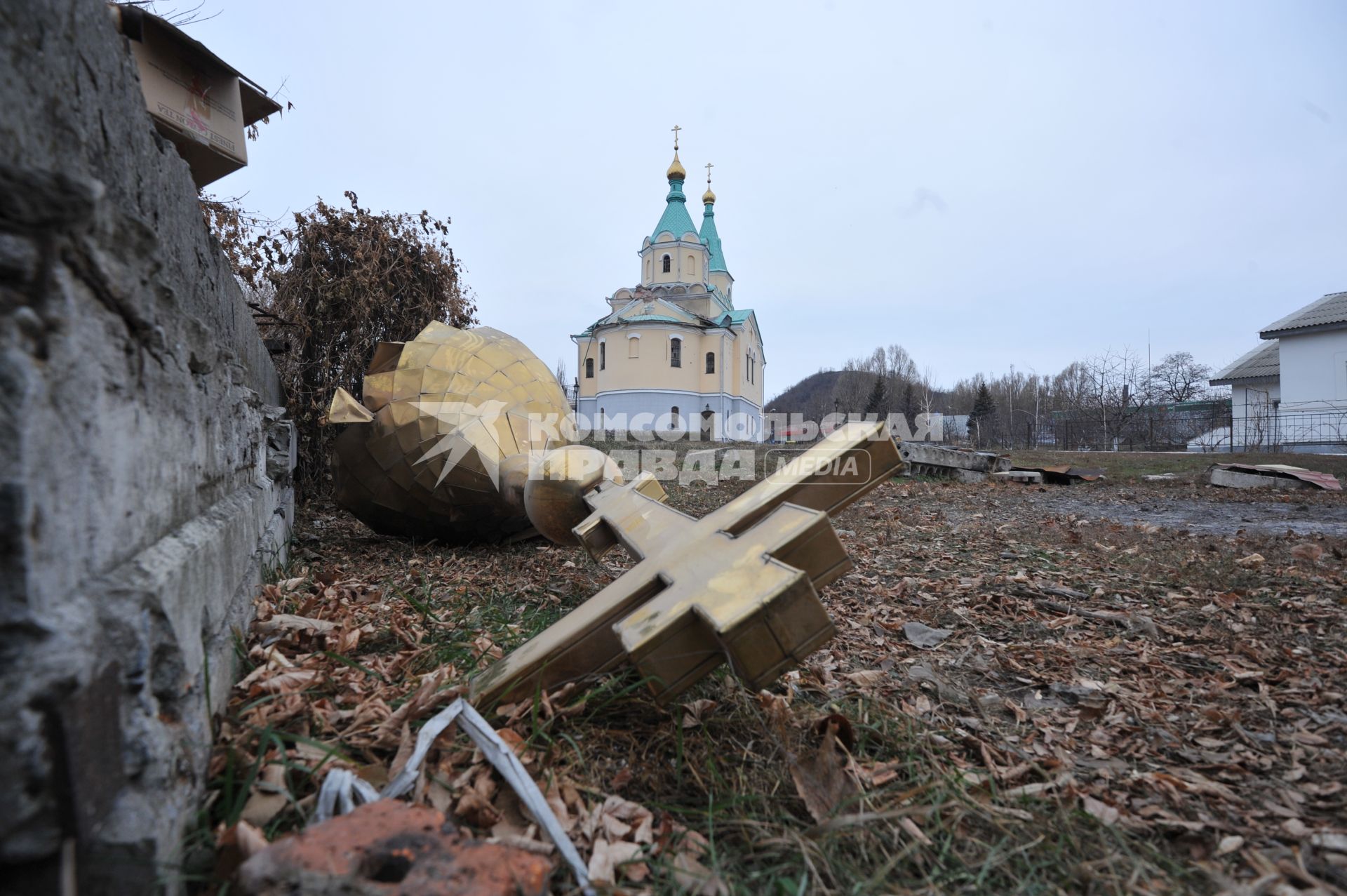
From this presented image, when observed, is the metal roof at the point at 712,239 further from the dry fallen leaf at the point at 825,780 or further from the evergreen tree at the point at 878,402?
the dry fallen leaf at the point at 825,780

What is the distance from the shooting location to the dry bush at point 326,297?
6379 millimetres

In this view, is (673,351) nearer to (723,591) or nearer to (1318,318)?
(1318,318)

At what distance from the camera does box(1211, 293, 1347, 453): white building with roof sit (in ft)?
77.8

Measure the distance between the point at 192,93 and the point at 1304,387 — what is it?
36451 mm

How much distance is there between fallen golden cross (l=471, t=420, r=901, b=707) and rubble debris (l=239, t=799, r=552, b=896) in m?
0.51

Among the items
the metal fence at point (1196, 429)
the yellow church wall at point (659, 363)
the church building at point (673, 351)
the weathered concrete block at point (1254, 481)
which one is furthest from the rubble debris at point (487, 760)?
the yellow church wall at point (659, 363)

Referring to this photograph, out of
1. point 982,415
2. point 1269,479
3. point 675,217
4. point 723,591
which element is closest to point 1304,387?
point 982,415

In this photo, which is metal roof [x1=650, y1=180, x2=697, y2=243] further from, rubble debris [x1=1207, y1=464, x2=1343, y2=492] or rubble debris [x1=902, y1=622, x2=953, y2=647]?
rubble debris [x1=902, y1=622, x2=953, y2=647]

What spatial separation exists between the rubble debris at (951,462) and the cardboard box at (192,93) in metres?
11.3

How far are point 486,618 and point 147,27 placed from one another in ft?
8.91

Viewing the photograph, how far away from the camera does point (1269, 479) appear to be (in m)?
10.3

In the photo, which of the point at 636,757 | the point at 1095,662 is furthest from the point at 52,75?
the point at 1095,662

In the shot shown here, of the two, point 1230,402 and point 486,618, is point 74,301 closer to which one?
point 486,618

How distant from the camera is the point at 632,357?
1385 inches
